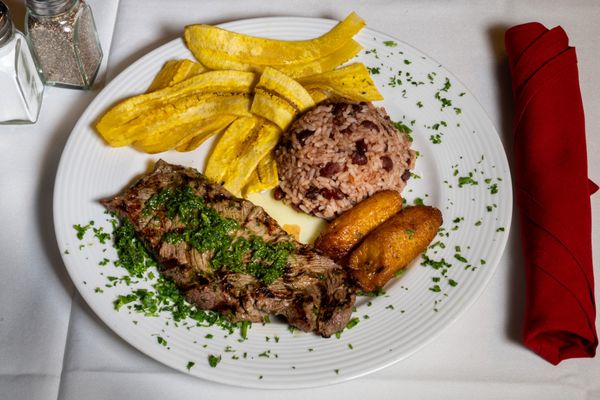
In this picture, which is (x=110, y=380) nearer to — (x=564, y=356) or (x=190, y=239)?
(x=190, y=239)

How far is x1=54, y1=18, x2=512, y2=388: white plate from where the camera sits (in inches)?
123

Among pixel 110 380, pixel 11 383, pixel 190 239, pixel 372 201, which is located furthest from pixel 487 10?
pixel 11 383

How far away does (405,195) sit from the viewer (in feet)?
12.7

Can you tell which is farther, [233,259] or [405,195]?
[405,195]

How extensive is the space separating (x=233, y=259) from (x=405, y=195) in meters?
1.16

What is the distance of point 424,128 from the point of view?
159 inches

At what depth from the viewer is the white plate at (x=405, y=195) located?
3.12 m

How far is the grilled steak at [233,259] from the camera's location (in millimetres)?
3156

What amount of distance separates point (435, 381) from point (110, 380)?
5.30 ft

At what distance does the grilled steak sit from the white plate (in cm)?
15

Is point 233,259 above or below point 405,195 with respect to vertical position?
below

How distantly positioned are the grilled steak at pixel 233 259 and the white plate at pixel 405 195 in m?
0.15

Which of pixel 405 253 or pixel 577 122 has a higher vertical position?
pixel 577 122

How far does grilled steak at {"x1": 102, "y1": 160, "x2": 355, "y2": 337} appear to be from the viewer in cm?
316
